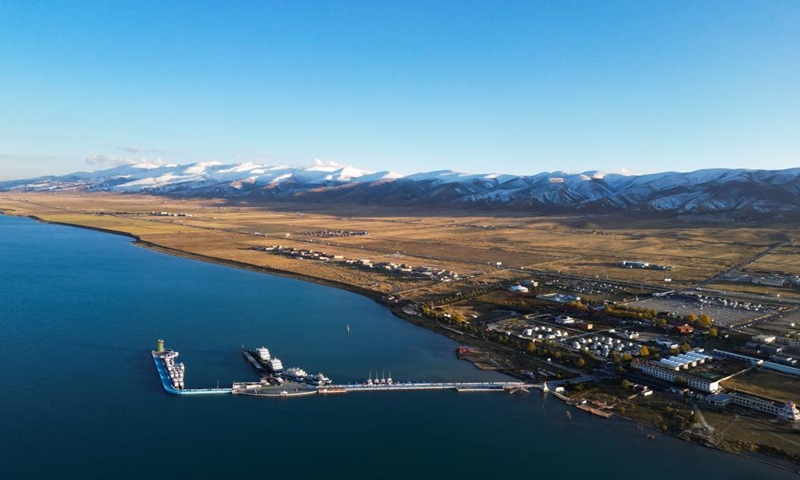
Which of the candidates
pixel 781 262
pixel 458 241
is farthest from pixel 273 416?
pixel 781 262

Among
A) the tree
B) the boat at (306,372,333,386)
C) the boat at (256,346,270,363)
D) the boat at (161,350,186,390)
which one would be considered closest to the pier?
the boat at (306,372,333,386)

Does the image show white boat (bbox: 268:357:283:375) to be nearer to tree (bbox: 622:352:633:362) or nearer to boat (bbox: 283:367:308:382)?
boat (bbox: 283:367:308:382)

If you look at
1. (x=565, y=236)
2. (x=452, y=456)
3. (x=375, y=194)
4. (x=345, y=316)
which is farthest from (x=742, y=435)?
(x=375, y=194)

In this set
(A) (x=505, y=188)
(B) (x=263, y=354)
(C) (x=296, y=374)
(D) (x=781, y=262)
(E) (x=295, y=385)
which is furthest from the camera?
(A) (x=505, y=188)

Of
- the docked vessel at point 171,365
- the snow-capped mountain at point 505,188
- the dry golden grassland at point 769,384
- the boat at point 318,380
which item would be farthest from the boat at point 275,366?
the snow-capped mountain at point 505,188

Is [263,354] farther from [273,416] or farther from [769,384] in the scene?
[769,384]

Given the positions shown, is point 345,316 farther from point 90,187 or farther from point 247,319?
point 90,187

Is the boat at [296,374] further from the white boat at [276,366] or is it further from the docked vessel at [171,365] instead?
the docked vessel at [171,365]
